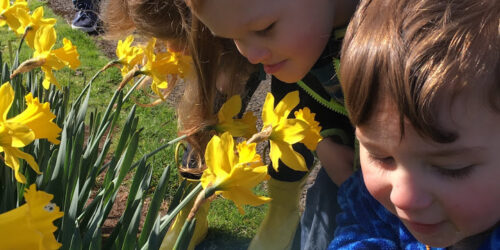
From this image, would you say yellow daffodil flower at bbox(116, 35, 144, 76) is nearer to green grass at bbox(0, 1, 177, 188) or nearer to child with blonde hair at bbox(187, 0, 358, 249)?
child with blonde hair at bbox(187, 0, 358, 249)

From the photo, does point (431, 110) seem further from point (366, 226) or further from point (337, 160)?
point (337, 160)

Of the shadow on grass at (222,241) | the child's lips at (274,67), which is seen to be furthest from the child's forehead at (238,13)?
the shadow on grass at (222,241)

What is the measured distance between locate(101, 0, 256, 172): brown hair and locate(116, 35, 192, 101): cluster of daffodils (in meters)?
0.07

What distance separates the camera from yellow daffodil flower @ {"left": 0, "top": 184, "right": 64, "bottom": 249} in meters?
0.73

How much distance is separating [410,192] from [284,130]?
379mm

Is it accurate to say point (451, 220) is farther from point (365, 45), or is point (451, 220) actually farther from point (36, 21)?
point (36, 21)

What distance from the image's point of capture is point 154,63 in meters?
1.69

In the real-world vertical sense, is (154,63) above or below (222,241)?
above

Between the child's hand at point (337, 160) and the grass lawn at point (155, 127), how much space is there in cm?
52

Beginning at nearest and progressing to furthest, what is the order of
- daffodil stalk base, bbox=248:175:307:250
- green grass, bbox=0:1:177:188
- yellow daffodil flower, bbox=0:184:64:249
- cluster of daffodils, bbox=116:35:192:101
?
yellow daffodil flower, bbox=0:184:64:249
cluster of daffodils, bbox=116:35:192:101
daffodil stalk base, bbox=248:175:307:250
green grass, bbox=0:1:177:188

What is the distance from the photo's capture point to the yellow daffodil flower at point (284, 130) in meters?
1.33

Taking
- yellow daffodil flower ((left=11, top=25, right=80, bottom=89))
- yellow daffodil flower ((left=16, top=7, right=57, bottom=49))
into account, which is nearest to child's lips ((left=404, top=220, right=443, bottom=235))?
yellow daffodil flower ((left=11, top=25, right=80, bottom=89))

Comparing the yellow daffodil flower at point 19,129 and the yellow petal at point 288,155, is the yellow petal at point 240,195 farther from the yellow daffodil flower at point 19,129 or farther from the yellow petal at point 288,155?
the yellow daffodil flower at point 19,129

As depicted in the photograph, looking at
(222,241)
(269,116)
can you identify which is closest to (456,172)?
(269,116)
